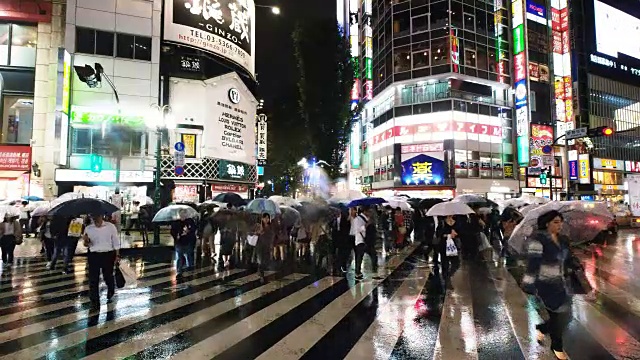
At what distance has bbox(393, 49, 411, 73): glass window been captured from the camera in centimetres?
4284

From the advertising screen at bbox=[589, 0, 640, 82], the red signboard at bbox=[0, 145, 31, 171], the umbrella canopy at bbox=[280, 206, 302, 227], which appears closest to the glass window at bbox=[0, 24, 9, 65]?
the red signboard at bbox=[0, 145, 31, 171]

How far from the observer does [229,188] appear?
2894 cm

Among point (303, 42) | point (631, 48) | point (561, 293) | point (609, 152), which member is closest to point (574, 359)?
point (561, 293)

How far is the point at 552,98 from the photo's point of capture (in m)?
45.8

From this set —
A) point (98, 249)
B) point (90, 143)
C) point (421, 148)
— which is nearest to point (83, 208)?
point (98, 249)

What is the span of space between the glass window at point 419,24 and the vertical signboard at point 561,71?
15.9 m

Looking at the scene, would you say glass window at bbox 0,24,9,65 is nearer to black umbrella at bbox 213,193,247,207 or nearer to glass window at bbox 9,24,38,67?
glass window at bbox 9,24,38,67

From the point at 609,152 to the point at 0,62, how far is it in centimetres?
6714

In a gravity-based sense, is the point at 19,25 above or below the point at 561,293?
above

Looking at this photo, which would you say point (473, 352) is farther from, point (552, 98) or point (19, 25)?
point (552, 98)

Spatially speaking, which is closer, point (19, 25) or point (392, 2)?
point (19, 25)

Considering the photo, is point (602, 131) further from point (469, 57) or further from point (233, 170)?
point (469, 57)

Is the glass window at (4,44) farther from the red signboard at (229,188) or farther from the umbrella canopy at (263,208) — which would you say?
the umbrella canopy at (263,208)

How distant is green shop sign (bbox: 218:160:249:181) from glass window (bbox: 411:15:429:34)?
2437 cm
